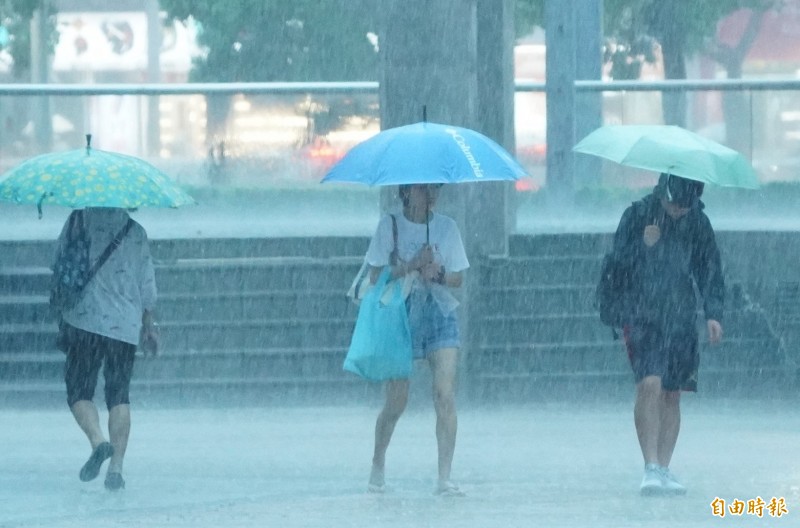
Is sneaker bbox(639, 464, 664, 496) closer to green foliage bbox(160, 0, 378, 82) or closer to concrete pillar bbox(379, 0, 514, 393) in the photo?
concrete pillar bbox(379, 0, 514, 393)

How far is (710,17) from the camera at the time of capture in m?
21.6

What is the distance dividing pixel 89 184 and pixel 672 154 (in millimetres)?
2866

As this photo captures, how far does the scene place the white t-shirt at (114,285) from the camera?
26.3ft

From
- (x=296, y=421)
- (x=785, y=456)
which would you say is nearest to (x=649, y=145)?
(x=785, y=456)

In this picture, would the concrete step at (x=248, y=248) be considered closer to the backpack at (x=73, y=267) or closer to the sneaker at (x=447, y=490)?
the backpack at (x=73, y=267)

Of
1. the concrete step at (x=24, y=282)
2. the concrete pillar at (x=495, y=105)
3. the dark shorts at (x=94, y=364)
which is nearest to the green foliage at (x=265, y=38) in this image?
the concrete pillar at (x=495, y=105)

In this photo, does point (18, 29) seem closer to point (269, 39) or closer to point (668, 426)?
point (269, 39)

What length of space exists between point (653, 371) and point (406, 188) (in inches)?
59.7

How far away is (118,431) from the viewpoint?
8.09m

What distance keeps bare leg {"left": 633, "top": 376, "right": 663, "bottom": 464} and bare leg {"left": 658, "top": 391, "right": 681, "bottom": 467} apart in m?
0.09

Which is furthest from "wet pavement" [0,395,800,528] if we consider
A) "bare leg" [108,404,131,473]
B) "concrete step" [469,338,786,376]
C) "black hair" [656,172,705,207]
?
"black hair" [656,172,705,207]

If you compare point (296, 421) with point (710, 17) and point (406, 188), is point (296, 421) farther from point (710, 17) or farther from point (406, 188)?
point (710, 17)

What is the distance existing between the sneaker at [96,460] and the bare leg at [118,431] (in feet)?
0.53

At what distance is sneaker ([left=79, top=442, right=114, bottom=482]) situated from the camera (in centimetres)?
789
